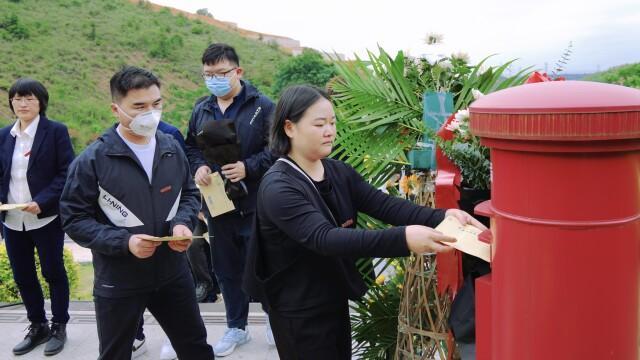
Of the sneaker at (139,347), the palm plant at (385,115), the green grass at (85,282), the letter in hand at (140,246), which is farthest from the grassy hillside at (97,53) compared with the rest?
the palm plant at (385,115)

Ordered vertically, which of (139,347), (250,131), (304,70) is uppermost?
(304,70)

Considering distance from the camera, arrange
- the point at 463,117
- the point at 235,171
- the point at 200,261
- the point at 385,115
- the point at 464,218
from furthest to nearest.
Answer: the point at 200,261 < the point at 235,171 < the point at 385,115 < the point at 463,117 < the point at 464,218

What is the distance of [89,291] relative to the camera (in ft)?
23.7

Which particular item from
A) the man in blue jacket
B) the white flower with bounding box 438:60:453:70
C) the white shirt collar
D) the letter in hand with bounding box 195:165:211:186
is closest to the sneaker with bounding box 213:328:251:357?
the man in blue jacket

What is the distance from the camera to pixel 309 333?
2.02 meters

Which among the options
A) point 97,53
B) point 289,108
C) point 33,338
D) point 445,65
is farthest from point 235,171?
point 97,53

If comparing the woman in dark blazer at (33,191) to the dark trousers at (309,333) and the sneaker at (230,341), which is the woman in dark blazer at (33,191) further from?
the dark trousers at (309,333)

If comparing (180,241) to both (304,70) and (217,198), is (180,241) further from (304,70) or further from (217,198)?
(304,70)

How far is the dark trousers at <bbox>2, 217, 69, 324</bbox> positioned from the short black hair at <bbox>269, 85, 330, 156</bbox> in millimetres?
2282

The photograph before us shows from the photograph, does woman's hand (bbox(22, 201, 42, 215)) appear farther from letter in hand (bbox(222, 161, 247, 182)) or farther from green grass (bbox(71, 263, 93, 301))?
green grass (bbox(71, 263, 93, 301))

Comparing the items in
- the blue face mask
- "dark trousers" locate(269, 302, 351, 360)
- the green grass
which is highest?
the blue face mask

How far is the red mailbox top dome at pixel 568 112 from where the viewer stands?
1.06 meters

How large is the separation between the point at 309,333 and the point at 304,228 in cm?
41

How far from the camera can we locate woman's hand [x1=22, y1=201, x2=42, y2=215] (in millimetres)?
3546
